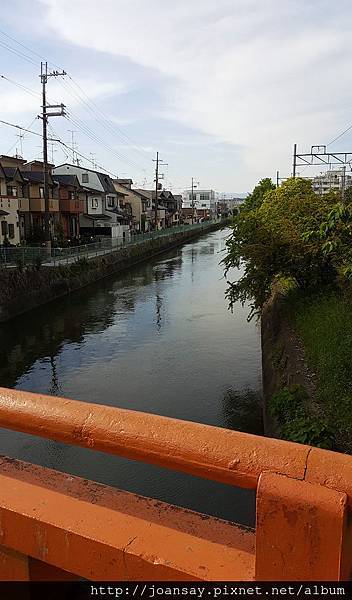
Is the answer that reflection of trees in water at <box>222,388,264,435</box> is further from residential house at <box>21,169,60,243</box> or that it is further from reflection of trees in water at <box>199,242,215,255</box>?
reflection of trees in water at <box>199,242,215,255</box>

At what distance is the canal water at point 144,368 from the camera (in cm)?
853

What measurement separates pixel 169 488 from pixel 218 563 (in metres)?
7.17

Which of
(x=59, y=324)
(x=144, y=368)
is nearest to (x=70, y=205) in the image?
(x=59, y=324)

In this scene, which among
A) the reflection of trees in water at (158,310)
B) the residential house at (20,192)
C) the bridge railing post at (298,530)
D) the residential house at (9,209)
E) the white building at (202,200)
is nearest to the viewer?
the bridge railing post at (298,530)

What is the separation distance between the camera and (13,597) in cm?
182

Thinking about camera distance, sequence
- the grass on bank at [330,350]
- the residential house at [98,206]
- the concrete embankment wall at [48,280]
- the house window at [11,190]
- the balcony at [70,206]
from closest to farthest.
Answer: the grass on bank at [330,350] → the concrete embankment wall at [48,280] → the house window at [11,190] → the balcony at [70,206] → the residential house at [98,206]

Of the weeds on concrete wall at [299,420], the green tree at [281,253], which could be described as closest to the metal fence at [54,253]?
the green tree at [281,253]

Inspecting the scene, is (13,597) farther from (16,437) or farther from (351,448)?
(16,437)

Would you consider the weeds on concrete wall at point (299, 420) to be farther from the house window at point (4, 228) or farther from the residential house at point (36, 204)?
the residential house at point (36, 204)

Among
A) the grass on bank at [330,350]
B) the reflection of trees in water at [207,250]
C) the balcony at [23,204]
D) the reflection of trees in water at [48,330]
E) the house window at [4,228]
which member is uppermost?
the balcony at [23,204]

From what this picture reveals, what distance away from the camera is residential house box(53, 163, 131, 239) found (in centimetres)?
4650

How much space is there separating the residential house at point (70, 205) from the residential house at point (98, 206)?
308 cm

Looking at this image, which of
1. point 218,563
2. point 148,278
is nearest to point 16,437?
point 218,563

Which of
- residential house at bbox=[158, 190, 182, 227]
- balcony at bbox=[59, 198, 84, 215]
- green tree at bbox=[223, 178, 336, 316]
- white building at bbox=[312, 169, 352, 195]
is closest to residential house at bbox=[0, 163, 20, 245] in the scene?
balcony at bbox=[59, 198, 84, 215]
